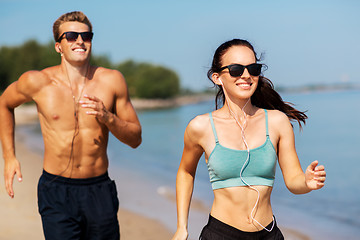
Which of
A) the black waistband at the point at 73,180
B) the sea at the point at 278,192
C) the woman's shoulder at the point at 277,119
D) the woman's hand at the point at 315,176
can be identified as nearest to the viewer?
the woman's hand at the point at 315,176

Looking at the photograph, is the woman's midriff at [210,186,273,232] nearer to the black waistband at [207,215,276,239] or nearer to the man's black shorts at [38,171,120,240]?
the black waistband at [207,215,276,239]

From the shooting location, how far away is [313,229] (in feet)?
27.8

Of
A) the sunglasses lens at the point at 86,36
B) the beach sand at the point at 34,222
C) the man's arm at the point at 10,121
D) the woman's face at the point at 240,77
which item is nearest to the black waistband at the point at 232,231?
the woman's face at the point at 240,77

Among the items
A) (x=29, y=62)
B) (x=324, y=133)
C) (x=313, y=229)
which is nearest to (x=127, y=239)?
(x=313, y=229)

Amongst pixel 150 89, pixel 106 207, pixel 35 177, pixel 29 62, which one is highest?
pixel 106 207

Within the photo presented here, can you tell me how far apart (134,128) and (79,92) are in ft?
1.85

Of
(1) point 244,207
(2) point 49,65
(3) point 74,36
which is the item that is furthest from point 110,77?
(2) point 49,65

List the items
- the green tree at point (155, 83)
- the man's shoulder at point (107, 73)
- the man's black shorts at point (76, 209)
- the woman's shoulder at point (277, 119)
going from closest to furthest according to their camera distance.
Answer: the woman's shoulder at point (277, 119) < the man's black shorts at point (76, 209) < the man's shoulder at point (107, 73) < the green tree at point (155, 83)

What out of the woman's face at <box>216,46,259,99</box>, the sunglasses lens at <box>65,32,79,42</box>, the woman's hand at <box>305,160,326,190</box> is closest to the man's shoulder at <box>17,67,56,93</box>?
the sunglasses lens at <box>65,32,79,42</box>

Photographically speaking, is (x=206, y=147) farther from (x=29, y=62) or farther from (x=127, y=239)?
(x=29, y=62)

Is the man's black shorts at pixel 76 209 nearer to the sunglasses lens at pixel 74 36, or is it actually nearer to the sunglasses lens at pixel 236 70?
the sunglasses lens at pixel 74 36

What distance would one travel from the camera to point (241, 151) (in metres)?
3.00

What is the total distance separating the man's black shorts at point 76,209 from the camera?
12.5 feet

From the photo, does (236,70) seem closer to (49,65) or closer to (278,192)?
(278,192)
